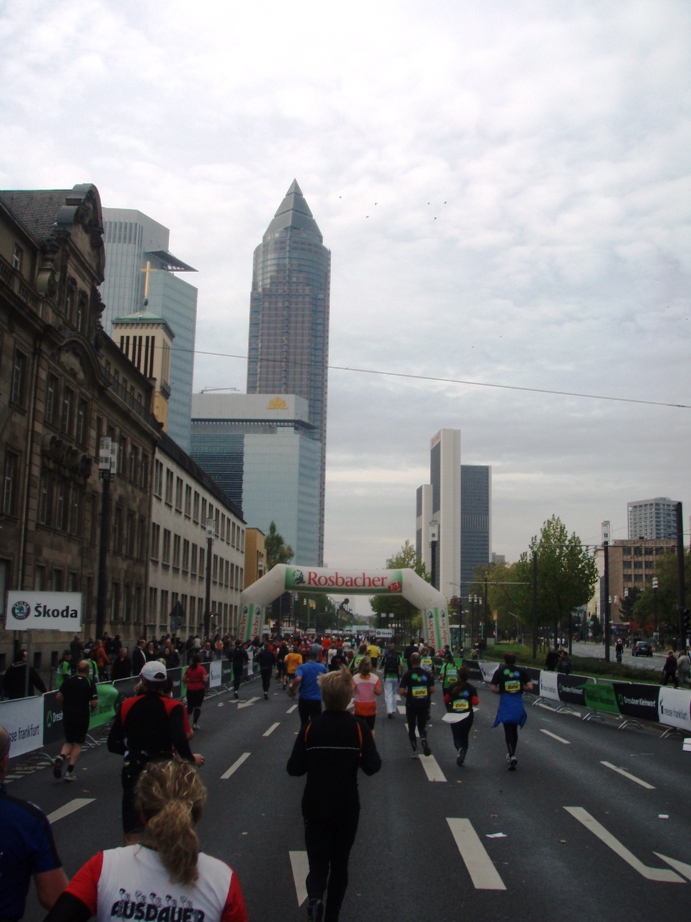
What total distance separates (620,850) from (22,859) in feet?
24.0

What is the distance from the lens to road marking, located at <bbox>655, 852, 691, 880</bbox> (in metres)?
8.34

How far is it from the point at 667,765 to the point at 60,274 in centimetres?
2952

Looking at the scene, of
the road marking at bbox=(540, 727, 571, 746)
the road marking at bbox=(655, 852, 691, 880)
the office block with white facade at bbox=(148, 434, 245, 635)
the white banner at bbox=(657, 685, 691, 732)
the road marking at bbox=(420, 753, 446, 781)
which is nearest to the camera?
the road marking at bbox=(655, 852, 691, 880)

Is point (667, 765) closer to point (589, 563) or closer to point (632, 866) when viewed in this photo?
point (632, 866)

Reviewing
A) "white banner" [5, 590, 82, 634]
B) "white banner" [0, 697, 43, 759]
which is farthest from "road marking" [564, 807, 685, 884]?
"white banner" [5, 590, 82, 634]

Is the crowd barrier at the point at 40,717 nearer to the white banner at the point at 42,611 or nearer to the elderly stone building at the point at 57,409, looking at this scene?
the white banner at the point at 42,611

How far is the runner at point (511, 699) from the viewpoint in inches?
560

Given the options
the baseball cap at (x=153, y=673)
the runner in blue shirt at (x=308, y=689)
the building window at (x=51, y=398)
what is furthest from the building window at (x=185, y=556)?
the baseball cap at (x=153, y=673)

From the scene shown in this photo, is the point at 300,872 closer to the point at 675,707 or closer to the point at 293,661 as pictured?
the point at 675,707

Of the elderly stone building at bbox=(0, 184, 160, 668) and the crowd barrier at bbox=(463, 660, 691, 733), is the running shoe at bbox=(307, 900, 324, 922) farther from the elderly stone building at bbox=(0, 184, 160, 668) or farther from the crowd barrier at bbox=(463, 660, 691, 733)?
the elderly stone building at bbox=(0, 184, 160, 668)

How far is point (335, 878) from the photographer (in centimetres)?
614

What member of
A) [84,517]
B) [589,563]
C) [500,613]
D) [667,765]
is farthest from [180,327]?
[667,765]

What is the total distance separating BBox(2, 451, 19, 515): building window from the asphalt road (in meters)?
16.4

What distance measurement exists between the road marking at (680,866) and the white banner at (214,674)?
2400cm
